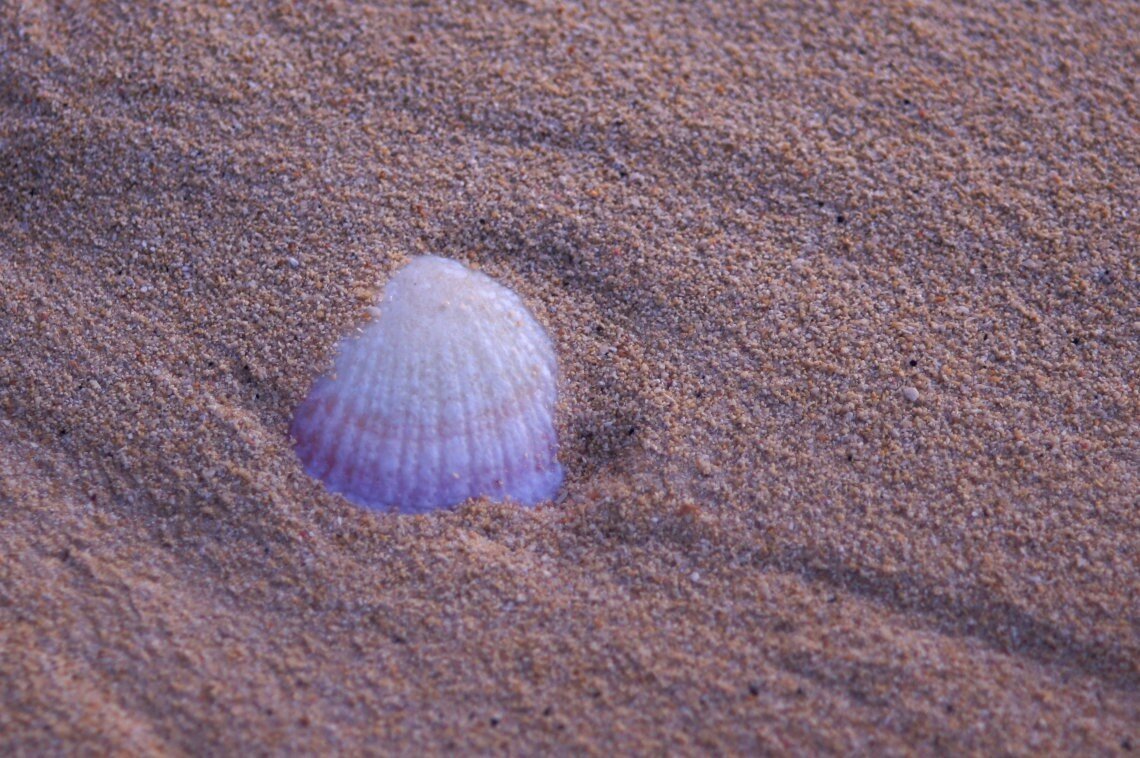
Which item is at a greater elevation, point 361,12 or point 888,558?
point 361,12

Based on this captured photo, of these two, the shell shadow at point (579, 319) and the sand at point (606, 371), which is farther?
the shell shadow at point (579, 319)

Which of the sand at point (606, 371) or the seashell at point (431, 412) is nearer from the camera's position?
the sand at point (606, 371)

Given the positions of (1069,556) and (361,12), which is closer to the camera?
(1069,556)

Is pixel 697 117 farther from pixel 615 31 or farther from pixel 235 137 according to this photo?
pixel 235 137

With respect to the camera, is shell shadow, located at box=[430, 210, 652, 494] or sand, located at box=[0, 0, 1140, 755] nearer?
sand, located at box=[0, 0, 1140, 755]

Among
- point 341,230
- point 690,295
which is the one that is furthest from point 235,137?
point 690,295
